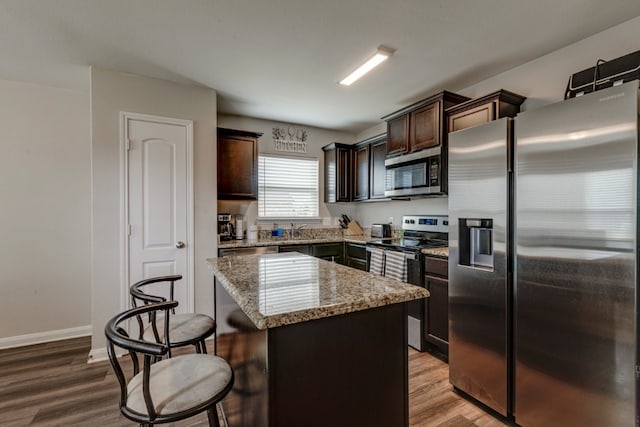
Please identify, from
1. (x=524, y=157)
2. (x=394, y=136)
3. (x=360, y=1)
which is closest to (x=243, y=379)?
(x=524, y=157)

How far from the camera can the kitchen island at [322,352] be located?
1031 millimetres

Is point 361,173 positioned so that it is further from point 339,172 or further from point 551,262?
point 551,262

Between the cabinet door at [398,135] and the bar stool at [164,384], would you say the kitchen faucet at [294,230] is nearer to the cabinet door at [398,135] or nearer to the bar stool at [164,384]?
the cabinet door at [398,135]

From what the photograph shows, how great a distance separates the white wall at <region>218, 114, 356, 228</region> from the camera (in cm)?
399

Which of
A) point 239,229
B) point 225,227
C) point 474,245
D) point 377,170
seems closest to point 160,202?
point 225,227

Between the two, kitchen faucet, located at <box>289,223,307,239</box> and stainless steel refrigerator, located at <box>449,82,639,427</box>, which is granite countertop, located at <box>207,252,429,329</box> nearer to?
stainless steel refrigerator, located at <box>449,82,639,427</box>

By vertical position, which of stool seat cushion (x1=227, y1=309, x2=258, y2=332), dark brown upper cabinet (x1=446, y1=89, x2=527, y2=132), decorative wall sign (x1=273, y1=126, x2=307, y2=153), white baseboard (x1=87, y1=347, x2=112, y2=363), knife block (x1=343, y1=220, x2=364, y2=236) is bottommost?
white baseboard (x1=87, y1=347, x2=112, y2=363)

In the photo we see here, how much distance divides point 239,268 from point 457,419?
167 cm

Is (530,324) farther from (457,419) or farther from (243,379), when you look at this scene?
(243,379)

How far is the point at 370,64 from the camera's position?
2.55 metres

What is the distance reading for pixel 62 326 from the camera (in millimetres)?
3160

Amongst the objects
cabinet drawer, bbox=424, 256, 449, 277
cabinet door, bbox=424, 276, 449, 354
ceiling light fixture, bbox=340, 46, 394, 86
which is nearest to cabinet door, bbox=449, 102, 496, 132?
ceiling light fixture, bbox=340, 46, 394, 86

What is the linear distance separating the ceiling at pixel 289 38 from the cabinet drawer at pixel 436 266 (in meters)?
1.68

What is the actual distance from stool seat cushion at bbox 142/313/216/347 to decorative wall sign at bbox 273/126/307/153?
2.91 m
